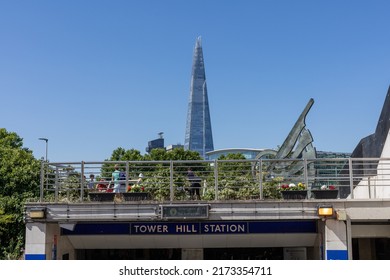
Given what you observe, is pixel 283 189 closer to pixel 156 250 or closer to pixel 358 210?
pixel 358 210

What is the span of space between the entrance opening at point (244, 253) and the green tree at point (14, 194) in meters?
7.51

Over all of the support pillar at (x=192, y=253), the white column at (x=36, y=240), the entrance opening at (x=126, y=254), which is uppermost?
the white column at (x=36, y=240)

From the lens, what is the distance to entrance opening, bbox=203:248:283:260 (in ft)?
51.7

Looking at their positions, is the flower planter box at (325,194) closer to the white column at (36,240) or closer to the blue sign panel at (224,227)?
the blue sign panel at (224,227)

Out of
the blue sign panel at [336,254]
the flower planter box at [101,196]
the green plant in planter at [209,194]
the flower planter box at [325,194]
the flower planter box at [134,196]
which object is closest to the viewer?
the blue sign panel at [336,254]

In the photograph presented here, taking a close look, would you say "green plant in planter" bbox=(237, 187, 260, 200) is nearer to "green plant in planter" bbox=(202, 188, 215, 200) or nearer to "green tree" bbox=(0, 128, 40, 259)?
"green plant in planter" bbox=(202, 188, 215, 200)

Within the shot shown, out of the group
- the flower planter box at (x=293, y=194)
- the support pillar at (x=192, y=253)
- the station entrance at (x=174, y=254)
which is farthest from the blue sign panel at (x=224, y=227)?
the station entrance at (x=174, y=254)

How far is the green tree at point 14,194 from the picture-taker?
67.0ft

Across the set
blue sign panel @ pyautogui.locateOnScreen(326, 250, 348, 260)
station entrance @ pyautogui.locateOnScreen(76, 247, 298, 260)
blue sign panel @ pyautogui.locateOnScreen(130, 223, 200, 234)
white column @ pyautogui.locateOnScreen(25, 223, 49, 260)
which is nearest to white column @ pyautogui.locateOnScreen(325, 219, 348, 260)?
blue sign panel @ pyautogui.locateOnScreen(326, 250, 348, 260)

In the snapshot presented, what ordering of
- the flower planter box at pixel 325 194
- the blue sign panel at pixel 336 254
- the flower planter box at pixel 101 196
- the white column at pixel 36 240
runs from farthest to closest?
the flower planter box at pixel 101 196
the flower planter box at pixel 325 194
the white column at pixel 36 240
the blue sign panel at pixel 336 254

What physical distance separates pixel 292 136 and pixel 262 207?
31.0 feet

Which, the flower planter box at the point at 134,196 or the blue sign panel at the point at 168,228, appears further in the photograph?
the blue sign panel at the point at 168,228

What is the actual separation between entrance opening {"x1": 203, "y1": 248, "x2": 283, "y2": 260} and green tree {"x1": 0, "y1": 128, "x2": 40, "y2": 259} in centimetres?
751
